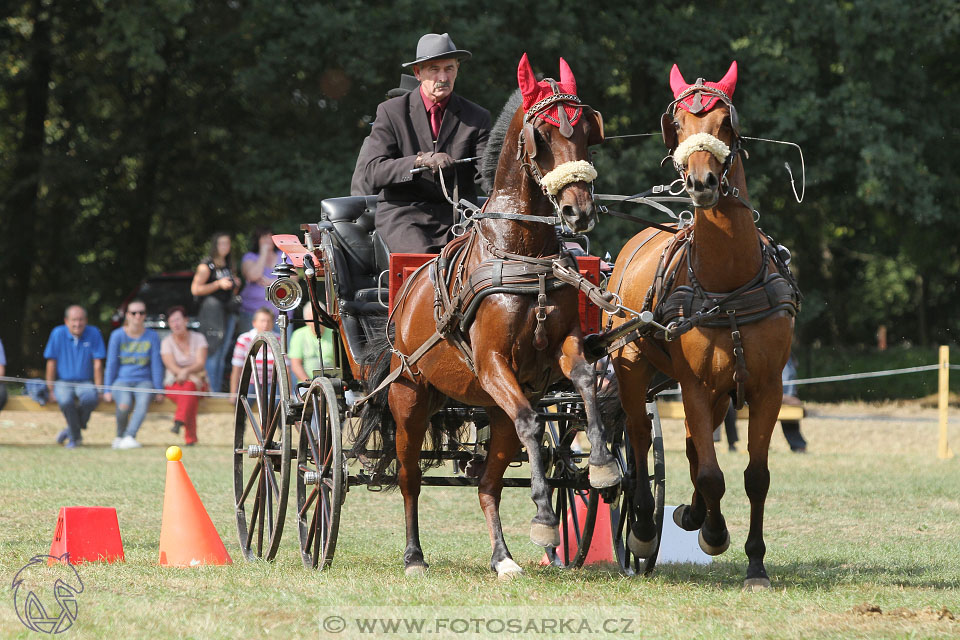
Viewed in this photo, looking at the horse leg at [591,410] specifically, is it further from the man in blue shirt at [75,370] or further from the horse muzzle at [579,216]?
the man in blue shirt at [75,370]

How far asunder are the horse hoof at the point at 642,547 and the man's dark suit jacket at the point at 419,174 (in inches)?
78.9

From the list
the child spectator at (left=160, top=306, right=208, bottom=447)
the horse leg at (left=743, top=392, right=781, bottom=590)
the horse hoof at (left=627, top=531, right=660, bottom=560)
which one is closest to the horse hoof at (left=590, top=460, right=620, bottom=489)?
the horse leg at (left=743, top=392, right=781, bottom=590)

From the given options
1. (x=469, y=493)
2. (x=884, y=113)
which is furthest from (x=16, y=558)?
(x=884, y=113)

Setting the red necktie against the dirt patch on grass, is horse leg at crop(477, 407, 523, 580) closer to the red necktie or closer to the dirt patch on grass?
the red necktie

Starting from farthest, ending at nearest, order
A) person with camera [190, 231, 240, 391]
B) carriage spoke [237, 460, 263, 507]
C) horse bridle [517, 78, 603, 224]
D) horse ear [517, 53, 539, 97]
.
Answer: person with camera [190, 231, 240, 391], carriage spoke [237, 460, 263, 507], horse ear [517, 53, 539, 97], horse bridle [517, 78, 603, 224]

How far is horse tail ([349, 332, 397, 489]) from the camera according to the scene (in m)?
7.37

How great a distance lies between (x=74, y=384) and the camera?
15.8 metres

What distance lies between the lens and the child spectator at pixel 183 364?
1627 centimetres

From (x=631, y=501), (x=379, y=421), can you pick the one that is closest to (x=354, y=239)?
(x=379, y=421)

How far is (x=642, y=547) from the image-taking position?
7.00 metres

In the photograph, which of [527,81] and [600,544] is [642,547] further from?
[527,81]

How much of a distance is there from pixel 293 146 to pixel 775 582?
1432cm

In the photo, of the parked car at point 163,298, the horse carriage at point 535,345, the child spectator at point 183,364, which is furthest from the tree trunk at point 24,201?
the horse carriage at point 535,345

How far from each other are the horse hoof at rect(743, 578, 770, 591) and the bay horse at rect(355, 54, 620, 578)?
1.10 meters
